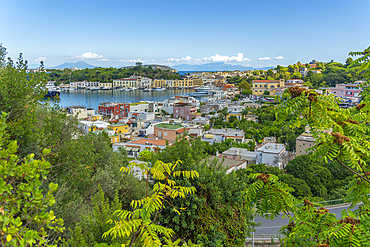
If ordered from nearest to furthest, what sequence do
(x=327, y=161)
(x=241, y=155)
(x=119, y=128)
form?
(x=327, y=161) → (x=241, y=155) → (x=119, y=128)

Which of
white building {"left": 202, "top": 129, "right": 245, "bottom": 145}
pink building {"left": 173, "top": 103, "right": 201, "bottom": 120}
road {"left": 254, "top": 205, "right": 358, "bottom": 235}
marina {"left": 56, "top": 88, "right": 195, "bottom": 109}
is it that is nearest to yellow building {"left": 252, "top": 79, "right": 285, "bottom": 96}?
pink building {"left": 173, "top": 103, "right": 201, "bottom": 120}

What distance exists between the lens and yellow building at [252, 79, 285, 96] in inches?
2164

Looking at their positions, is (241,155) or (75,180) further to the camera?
(241,155)

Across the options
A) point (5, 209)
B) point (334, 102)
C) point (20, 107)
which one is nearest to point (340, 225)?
point (334, 102)

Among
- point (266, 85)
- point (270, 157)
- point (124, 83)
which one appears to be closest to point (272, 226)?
point (270, 157)

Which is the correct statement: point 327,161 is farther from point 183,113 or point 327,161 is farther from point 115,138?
point 183,113

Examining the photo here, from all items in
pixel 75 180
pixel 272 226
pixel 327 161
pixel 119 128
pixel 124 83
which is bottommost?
pixel 272 226

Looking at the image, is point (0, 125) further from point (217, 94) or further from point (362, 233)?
point (217, 94)

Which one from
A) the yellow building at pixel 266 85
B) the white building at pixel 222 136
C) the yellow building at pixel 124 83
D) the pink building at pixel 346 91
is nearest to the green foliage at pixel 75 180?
the white building at pixel 222 136

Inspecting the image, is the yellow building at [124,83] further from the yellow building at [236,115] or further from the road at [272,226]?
the road at [272,226]

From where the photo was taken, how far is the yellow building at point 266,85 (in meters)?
55.0

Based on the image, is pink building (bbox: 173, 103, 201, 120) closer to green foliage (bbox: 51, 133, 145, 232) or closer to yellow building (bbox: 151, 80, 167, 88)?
green foliage (bbox: 51, 133, 145, 232)

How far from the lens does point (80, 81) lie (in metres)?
99.5

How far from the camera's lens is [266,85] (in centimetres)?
5606
